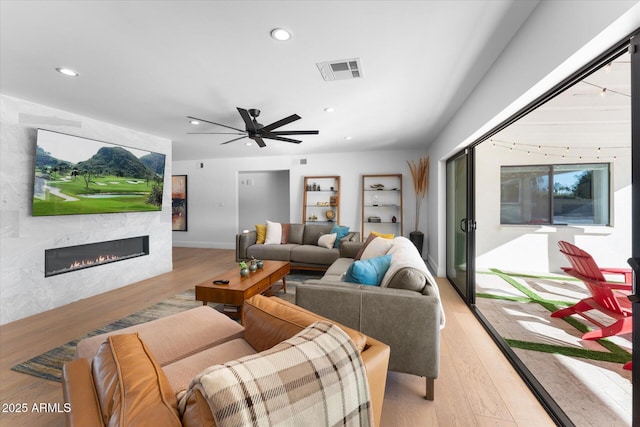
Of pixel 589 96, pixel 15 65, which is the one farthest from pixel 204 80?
pixel 589 96

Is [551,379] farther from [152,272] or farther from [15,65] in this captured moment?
[152,272]

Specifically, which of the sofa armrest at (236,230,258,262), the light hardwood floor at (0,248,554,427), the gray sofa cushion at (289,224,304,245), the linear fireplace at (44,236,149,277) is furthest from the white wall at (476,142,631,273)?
the linear fireplace at (44,236,149,277)

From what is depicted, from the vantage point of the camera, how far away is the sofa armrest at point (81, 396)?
799 mm

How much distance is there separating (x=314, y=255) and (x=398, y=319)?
3002mm

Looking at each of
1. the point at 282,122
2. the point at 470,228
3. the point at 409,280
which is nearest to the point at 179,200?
the point at 282,122

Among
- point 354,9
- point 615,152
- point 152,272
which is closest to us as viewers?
point 354,9

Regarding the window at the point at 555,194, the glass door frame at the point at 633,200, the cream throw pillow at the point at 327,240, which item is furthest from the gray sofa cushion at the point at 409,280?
the window at the point at 555,194

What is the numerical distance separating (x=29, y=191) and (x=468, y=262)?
16.5ft

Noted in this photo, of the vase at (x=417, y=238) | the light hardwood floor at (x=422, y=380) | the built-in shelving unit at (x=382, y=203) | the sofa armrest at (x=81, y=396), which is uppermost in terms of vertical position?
the built-in shelving unit at (x=382, y=203)

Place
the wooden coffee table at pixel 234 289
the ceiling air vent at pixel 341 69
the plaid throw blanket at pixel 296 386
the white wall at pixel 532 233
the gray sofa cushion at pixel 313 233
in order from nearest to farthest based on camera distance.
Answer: the plaid throw blanket at pixel 296 386 < the ceiling air vent at pixel 341 69 < the wooden coffee table at pixel 234 289 < the white wall at pixel 532 233 < the gray sofa cushion at pixel 313 233

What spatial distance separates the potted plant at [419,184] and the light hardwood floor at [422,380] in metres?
2.29

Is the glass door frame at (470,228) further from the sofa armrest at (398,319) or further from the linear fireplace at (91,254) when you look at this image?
the linear fireplace at (91,254)

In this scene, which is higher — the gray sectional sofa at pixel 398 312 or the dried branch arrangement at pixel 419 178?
the dried branch arrangement at pixel 419 178

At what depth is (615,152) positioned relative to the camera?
13.8 feet
